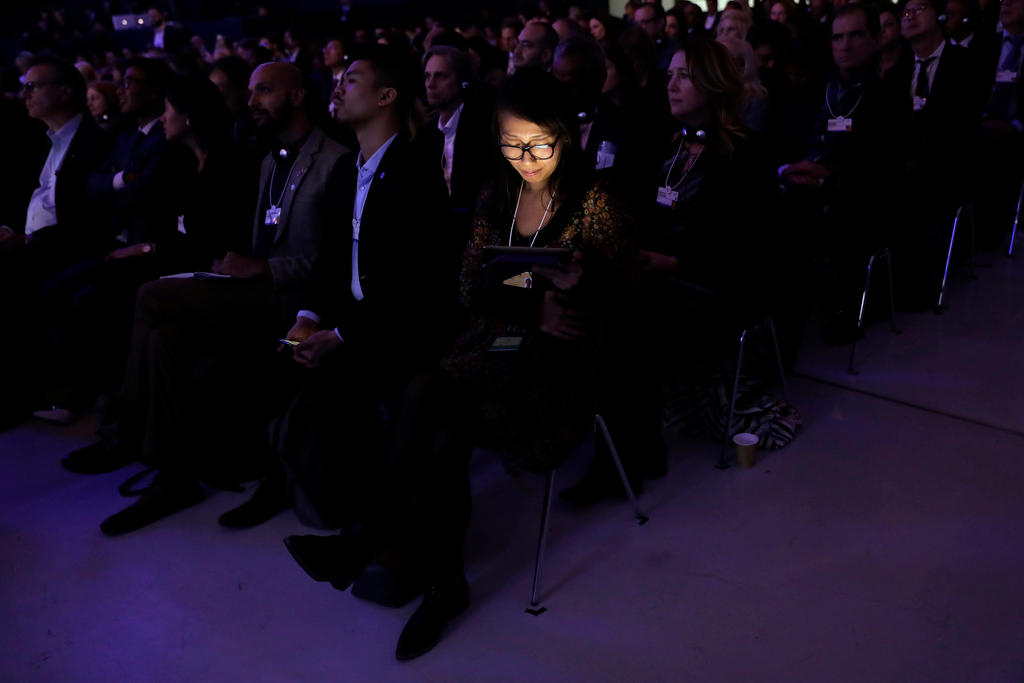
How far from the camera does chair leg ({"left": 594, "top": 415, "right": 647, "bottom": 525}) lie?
2.31 metres

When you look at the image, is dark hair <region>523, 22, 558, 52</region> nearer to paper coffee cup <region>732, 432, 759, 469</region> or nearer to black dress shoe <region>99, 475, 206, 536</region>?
paper coffee cup <region>732, 432, 759, 469</region>

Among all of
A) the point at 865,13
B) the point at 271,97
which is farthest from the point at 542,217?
the point at 865,13

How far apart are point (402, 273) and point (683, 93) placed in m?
1.10

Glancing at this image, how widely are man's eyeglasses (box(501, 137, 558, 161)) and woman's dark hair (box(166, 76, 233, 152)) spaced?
165 cm

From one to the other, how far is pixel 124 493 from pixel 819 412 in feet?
8.53

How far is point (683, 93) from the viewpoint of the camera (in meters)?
2.68

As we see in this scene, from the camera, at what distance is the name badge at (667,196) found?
2766 millimetres

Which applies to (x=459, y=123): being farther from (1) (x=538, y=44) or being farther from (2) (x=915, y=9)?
(2) (x=915, y=9)

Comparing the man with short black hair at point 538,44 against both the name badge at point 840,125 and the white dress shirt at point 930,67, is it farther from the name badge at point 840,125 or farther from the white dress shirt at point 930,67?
the white dress shirt at point 930,67

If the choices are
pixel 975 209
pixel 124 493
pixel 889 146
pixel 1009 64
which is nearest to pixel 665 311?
pixel 889 146

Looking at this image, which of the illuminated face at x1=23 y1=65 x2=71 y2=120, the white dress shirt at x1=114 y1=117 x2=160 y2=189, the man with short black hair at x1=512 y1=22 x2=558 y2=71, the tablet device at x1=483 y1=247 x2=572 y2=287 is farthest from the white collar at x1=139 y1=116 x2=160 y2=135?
the tablet device at x1=483 y1=247 x2=572 y2=287

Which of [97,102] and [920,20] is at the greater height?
[920,20]

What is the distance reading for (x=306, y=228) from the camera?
9.60 ft

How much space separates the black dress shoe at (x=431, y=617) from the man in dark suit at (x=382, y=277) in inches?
20.3
